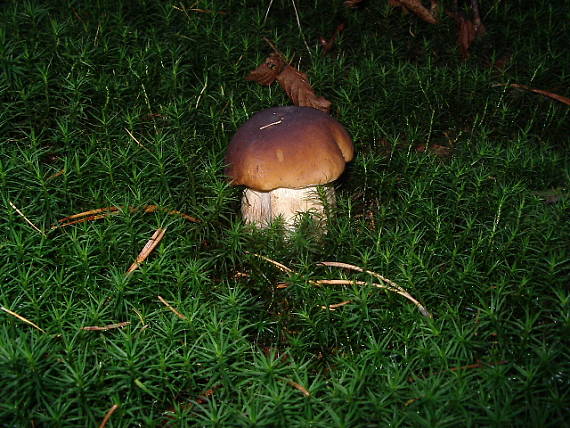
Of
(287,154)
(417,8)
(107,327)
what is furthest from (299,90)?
(107,327)

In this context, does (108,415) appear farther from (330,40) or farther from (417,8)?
(417,8)

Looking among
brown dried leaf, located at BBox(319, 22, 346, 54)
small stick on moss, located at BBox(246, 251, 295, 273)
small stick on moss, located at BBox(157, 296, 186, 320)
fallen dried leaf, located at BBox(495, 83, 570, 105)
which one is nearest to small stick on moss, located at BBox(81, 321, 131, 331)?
small stick on moss, located at BBox(157, 296, 186, 320)

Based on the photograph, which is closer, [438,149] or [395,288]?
[395,288]

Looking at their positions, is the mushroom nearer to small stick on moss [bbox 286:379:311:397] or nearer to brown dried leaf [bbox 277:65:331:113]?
brown dried leaf [bbox 277:65:331:113]

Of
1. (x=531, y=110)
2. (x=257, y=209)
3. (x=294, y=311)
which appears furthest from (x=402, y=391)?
(x=531, y=110)

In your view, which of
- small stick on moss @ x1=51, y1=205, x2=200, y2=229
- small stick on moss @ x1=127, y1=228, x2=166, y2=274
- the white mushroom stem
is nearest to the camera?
small stick on moss @ x1=127, y1=228, x2=166, y2=274

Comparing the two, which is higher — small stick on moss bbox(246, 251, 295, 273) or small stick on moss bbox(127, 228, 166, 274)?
small stick on moss bbox(127, 228, 166, 274)
